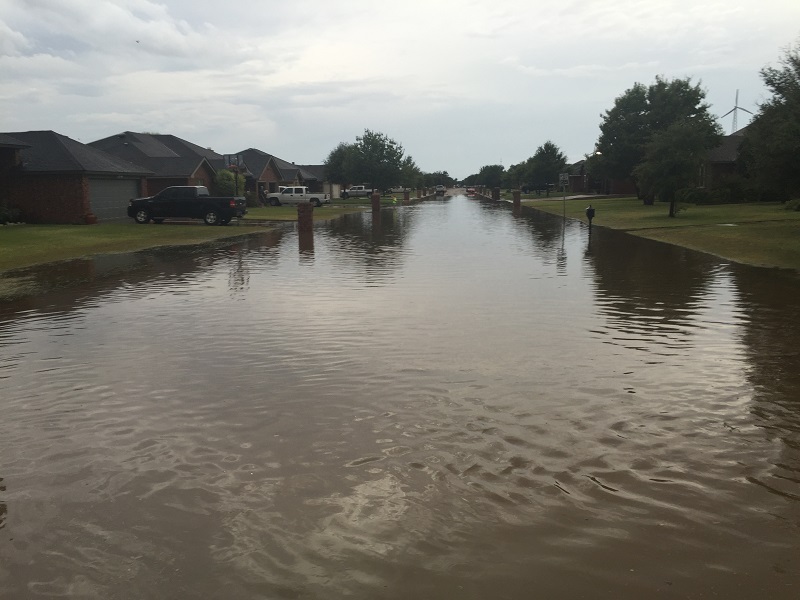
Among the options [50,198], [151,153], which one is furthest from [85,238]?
[151,153]

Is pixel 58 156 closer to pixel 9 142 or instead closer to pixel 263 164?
pixel 9 142

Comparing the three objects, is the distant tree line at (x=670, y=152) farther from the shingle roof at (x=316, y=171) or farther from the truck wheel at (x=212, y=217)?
the truck wheel at (x=212, y=217)

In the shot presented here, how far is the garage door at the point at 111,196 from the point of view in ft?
128

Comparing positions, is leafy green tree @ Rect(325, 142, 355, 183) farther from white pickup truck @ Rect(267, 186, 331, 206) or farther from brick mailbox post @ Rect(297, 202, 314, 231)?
brick mailbox post @ Rect(297, 202, 314, 231)

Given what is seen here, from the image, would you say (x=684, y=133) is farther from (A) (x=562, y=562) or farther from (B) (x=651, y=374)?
(A) (x=562, y=562)

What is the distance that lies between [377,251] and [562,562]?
1957cm

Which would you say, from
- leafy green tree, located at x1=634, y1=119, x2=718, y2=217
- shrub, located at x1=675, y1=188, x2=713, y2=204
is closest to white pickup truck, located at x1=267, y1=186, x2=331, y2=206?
shrub, located at x1=675, y1=188, x2=713, y2=204

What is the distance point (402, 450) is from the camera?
5934 millimetres

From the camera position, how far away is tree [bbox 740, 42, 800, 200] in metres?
23.0

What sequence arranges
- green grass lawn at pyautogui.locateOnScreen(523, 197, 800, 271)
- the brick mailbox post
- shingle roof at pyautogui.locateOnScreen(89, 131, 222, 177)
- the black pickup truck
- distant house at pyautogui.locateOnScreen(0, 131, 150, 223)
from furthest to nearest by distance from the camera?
shingle roof at pyautogui.locateOnScreen(89, 131, 222, 177), the black pickup truck, distant house at pyautogui.locateOnScreen(0, 131, 150, 223), the brick mailbox post, green grass lawn at pyautogui.locateOnScreen(523, 197, 800, 271)

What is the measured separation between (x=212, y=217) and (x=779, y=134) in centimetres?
2698

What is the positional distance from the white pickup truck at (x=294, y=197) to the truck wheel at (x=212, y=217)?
2929cm

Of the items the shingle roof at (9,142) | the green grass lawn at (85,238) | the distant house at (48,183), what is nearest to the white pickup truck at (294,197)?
the green grass lawn at (85,238)

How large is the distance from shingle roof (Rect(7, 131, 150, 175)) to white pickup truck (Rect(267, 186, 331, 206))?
26031 mm
